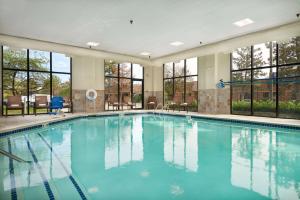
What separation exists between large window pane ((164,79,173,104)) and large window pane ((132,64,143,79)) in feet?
5.32

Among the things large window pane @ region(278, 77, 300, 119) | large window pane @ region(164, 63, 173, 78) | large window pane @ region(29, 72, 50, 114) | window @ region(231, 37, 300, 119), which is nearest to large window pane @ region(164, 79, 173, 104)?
large window pane @ region(164, 63, 173, 78)

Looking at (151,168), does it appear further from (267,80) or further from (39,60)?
(39,60)

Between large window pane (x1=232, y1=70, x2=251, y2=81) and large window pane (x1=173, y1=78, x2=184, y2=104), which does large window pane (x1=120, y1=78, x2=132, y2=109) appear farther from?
large window pane (x1=232, y1=70, x2=251, y2=81)

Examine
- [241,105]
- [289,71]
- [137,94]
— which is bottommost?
[241,105]

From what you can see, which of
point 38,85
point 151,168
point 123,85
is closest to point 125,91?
point 123,85

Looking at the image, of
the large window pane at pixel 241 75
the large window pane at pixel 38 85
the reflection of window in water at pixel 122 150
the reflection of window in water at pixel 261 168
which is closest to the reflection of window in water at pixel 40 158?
the reflection of window in water at pixel 122 150

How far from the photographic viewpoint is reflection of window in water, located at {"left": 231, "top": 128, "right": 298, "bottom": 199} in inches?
86.5

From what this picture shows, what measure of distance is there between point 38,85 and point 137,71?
217 inches

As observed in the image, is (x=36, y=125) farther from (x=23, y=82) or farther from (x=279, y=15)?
(x=279, y=15)

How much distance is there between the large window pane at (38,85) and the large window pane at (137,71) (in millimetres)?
4760

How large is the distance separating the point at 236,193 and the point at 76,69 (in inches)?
364

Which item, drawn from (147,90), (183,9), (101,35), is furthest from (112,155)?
(147,90)

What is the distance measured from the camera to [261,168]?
2.88 metres

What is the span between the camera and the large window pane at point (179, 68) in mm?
11348
